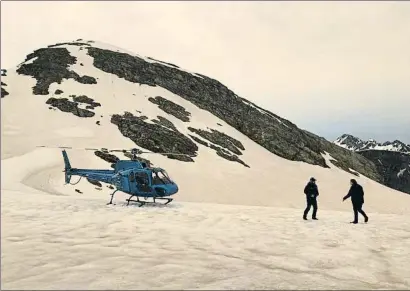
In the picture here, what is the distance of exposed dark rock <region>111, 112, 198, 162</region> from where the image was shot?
4369 centimetres

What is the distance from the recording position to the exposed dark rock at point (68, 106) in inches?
1859

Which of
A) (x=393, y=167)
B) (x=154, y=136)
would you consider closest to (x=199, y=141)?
(x=154, y=136)

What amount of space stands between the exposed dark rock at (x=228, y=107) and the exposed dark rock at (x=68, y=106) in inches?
595

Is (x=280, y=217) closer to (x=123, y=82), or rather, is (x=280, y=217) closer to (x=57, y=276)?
(x=57, y=276)

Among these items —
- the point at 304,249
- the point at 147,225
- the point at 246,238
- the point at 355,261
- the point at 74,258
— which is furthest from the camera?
the point at 147,225

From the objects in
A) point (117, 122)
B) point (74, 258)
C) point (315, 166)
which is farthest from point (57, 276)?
point (315, 166)

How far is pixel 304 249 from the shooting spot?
426 inches

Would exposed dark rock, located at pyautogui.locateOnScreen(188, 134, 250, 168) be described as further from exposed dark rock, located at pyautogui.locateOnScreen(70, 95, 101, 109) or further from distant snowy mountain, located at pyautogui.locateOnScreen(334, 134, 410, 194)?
distant snowy mountain, located at pyautogui.locateOnScreen(334, 134, 410, 194)

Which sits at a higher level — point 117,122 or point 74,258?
point 117,122

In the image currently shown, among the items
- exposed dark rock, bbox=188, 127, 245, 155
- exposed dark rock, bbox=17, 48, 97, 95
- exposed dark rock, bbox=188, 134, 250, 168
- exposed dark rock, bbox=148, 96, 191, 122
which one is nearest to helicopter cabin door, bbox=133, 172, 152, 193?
exposed dark rock, bbox=188, 134, 250, 168

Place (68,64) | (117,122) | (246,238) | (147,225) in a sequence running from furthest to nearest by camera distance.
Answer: (68,64) → (117,122) → (147,225) → (246,238)

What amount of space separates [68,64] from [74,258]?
57971 mm

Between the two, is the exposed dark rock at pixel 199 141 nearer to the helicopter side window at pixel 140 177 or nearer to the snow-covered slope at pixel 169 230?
the snow-covered slope at pixel 169 230

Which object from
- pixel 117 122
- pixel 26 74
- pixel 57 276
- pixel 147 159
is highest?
pixel 26 74
